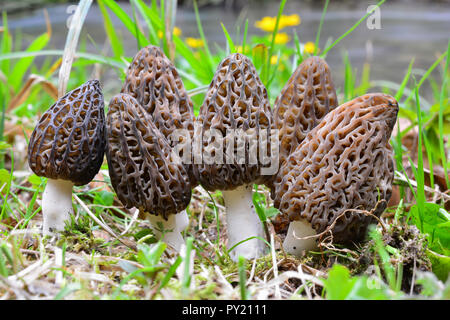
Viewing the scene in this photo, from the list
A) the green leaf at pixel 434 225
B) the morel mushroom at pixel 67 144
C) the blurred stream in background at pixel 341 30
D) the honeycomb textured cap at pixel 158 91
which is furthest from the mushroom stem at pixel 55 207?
the blurred stream in background at pixel 341 30

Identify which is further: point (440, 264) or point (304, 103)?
point (304, 103)

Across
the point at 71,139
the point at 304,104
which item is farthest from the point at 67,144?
the point at 304,104

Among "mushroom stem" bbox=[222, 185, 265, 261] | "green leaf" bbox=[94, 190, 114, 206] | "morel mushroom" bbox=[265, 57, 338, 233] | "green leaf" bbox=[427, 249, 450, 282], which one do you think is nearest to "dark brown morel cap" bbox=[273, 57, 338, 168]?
"morel mushroom" bbox=[265, 57, 338, 233]

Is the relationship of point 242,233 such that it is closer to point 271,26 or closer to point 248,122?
point 248,122

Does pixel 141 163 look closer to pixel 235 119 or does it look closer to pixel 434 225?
pixel 235 119
